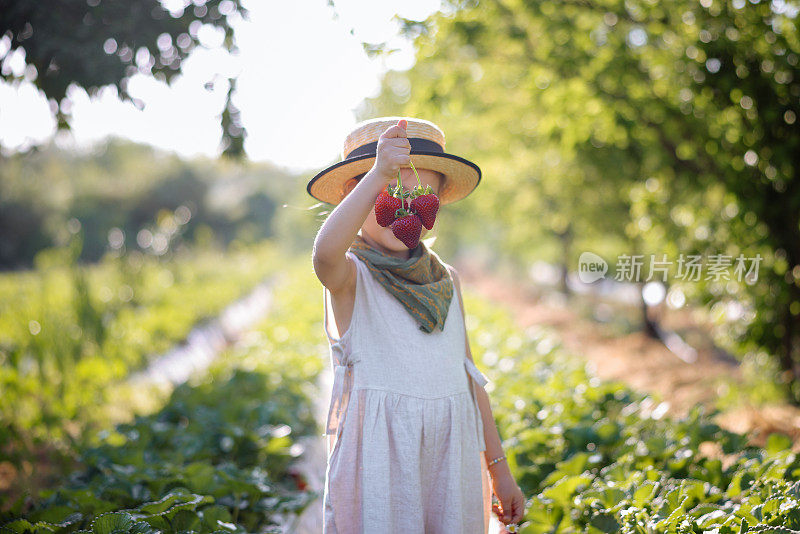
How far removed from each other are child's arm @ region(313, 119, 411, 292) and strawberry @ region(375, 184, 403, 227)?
0.03 metres

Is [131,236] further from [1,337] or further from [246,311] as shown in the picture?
[1,337]

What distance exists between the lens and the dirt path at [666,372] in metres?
4.04

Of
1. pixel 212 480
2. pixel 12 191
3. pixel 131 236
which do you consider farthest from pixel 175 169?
pixel 212 480

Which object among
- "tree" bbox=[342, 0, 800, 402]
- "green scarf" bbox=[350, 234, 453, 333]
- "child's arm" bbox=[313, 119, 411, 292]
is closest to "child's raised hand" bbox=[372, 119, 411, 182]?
"child's arm" bbox=[313, 119, 411, 292]

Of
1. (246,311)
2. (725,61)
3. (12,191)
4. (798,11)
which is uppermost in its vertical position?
(12,191)

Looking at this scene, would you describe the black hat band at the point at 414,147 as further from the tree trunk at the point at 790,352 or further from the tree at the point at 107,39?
the tree trunk at the point at 790,352

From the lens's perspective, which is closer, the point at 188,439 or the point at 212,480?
the point at 212,480

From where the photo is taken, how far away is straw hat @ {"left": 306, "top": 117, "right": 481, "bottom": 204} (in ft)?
5.43

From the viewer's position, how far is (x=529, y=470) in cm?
260

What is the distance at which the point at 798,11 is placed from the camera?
4.00 meters

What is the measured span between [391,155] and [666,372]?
20.3 feet

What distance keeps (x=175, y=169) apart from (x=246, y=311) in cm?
2836

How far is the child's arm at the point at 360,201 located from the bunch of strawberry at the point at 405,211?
35mm

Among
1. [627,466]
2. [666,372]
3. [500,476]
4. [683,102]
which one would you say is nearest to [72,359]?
[500,476]
